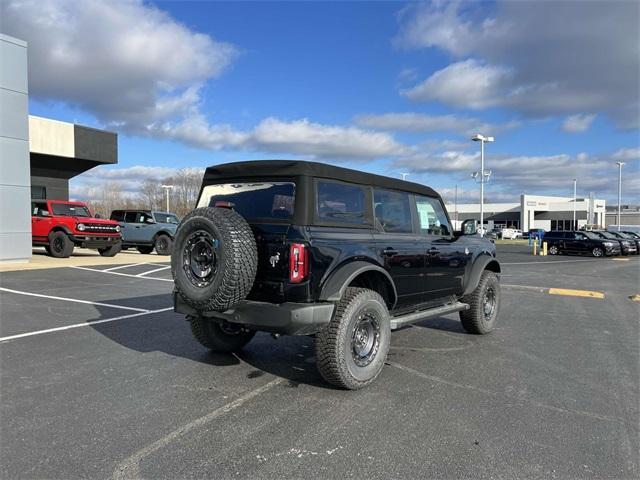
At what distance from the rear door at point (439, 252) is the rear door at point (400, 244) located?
164 millimetres

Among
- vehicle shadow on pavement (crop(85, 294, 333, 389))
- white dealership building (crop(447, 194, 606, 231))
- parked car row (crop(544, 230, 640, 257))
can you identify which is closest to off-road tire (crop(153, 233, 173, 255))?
vehicle shadow on pavement (crop(85, 294, 333, 389))

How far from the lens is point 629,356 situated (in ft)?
19.1

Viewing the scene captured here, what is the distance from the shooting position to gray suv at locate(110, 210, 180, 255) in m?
20.4

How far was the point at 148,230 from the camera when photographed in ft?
66.8

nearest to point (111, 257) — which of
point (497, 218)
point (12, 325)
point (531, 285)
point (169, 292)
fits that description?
point (169, 292)

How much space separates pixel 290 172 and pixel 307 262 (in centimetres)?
91

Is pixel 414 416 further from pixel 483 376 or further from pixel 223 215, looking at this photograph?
pixel 223 215

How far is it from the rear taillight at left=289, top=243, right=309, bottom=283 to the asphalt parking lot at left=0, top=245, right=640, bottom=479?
40.6 inches

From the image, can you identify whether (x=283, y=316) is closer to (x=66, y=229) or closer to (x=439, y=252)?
(x=439, y=252)

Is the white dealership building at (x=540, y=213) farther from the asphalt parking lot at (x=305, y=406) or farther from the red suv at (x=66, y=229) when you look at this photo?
the asphalt parking lot at (x=305, y=406)

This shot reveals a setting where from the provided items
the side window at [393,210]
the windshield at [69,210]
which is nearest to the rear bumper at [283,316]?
the side window at [393,210]

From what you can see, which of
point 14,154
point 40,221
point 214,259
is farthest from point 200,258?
point 40,221

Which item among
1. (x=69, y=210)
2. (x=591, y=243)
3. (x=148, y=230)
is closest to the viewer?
(x=69, y=210)

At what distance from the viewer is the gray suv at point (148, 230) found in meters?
20.4
